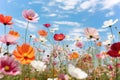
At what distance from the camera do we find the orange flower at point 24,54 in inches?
90.1

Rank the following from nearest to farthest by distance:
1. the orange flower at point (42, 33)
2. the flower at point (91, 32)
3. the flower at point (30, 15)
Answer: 1. the flower at point (91, 32)
2. the flower at point (30, 15)
3. the orange flower at point (42, 33)

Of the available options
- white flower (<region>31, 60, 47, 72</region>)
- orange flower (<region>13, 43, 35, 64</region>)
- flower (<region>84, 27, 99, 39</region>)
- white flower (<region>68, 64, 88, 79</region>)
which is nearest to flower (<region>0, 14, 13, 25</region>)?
flower (<region>84, 27, 99, 39</region>)

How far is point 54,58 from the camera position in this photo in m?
4.62

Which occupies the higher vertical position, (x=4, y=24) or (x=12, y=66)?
(x=4, y=24)

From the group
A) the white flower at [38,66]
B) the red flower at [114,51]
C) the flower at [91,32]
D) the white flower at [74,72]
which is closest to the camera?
the white flower at [74,72]

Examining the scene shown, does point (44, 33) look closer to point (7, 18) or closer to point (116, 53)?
point (7, 18)

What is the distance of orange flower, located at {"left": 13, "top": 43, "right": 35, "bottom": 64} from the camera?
2.29m

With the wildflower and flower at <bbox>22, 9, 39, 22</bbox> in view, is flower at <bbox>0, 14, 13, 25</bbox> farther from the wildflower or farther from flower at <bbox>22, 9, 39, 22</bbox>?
the wildflower

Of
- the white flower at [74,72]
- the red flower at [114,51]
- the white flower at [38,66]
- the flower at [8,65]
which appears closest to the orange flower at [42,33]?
the red flower at [114,51]

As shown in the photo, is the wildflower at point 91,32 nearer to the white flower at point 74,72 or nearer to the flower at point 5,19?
the flower at point 5,19

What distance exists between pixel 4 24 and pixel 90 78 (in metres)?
1.12

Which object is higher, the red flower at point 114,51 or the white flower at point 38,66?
the red flower at point 114,51

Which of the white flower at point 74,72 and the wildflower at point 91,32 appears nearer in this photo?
the white flower at point 74,72

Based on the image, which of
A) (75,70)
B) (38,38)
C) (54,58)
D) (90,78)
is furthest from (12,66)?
(38,38)
